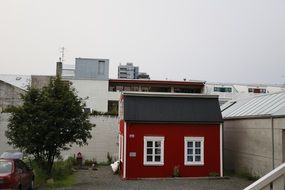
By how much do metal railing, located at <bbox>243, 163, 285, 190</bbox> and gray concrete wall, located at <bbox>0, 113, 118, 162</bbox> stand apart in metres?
27.8

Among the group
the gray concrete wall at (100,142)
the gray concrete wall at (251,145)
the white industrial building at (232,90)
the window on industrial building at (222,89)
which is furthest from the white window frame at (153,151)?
the window on industrial building at (222,89)

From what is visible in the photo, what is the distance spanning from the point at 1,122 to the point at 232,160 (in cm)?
1904

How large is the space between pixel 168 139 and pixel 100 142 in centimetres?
1033

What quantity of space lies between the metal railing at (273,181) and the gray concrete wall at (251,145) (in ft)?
49.1

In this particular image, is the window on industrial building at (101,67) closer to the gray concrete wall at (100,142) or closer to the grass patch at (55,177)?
the gray concrete wall at (100,142)

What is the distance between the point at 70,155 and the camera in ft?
108

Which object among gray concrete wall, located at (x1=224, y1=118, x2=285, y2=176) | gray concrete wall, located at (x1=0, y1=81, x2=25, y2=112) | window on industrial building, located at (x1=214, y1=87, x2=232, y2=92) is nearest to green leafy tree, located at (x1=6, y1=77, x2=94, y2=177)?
gray concrete wall, located at (x1=224, y1=118, x2=285, y2=176)

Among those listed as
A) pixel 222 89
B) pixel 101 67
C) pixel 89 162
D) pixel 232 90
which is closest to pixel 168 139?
pixel 89 162

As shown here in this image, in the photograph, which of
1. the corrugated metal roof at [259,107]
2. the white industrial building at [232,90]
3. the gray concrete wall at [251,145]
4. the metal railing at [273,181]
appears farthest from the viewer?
the white industrial building at [232,90]

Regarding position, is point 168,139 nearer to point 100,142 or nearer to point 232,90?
point 100,142

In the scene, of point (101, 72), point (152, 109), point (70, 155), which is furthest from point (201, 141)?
point (101, 72)

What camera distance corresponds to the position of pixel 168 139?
79.8ft

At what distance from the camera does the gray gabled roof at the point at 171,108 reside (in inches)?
958

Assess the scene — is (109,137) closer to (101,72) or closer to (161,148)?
(161,148)
